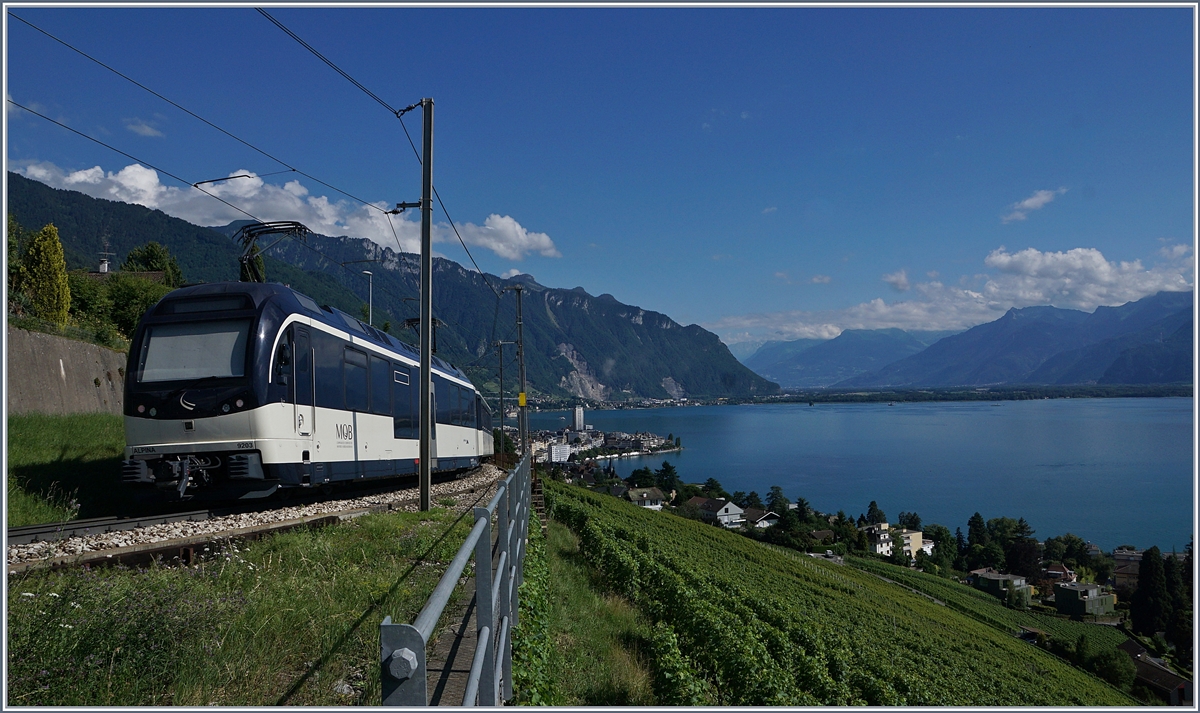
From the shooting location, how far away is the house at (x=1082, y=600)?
48.8 meters

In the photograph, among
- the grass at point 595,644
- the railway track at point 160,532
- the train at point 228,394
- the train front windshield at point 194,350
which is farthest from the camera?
the train front windshield at point 194,350

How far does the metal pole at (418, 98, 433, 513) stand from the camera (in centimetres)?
1162

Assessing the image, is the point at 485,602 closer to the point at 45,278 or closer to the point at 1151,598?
the point at 45,278

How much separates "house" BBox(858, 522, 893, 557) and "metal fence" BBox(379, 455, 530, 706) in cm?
6775

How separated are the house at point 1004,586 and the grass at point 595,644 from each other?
52559mm

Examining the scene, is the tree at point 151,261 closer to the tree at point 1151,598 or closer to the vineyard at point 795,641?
the vineyard at point 795,641

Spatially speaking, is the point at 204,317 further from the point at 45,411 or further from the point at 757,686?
the point at 45,411

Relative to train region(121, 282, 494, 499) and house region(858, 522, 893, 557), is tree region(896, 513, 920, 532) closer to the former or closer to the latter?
house region(858, 522, 893, 557)

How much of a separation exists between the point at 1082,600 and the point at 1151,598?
6.49 meters

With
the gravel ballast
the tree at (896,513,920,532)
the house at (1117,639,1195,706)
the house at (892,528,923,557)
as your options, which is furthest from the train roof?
the tree at (896,513,920,532)

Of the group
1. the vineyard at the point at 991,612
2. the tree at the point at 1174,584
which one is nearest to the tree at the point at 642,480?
the vineyard at the point at 991,612

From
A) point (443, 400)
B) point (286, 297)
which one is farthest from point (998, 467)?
point (286, 297)

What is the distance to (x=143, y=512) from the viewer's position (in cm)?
1072

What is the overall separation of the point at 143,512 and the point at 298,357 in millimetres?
3326
